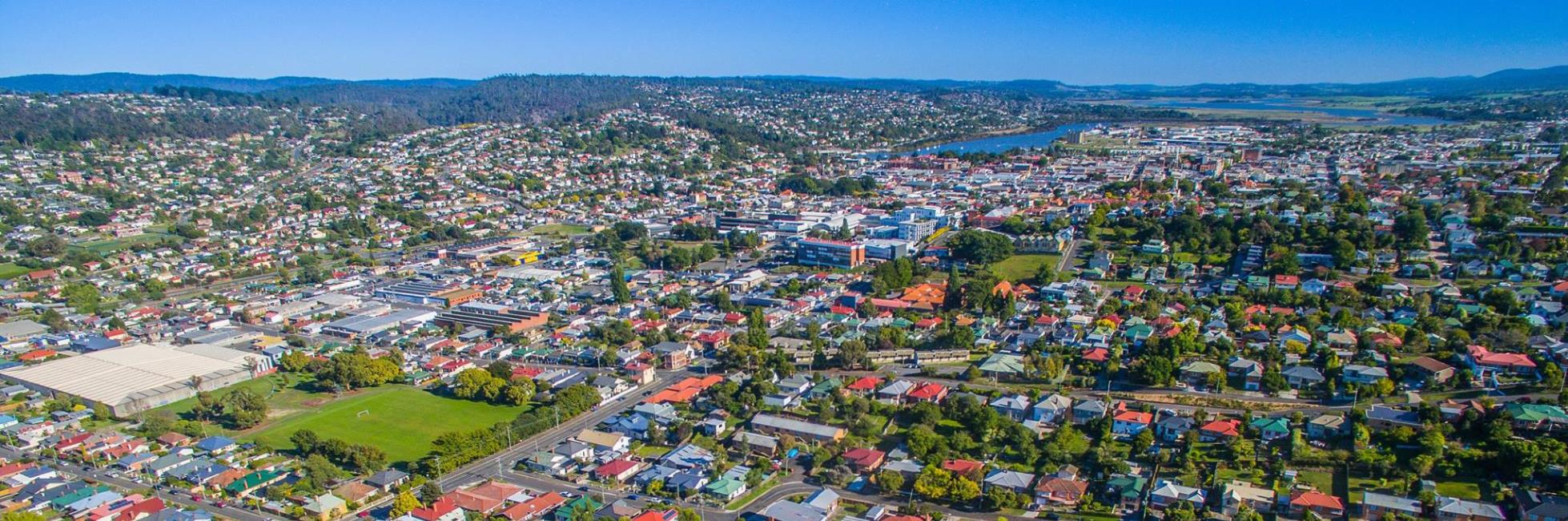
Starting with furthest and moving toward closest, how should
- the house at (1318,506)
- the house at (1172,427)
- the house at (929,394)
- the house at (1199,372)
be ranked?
the house at (1199,372) → the house at (929,394) → the house at (1172,427) → the house at (1318,506)

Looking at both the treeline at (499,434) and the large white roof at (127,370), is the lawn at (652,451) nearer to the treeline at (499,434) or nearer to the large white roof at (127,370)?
the treeline at (499,434)

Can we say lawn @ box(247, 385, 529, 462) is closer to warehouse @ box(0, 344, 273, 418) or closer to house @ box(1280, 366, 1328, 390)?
warehouse @ box(0, 344, 273, 418)

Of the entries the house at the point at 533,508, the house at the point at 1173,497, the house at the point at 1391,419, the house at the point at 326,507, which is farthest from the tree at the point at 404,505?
the house at the point at 1391,419

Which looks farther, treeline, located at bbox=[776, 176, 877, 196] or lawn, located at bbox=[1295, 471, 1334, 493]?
treeline, located at bbox=[776, 176, 877, 196]

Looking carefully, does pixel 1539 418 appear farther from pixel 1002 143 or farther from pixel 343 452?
pixel 1002 143

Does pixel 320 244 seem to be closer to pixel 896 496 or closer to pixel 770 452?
pixel 770 452

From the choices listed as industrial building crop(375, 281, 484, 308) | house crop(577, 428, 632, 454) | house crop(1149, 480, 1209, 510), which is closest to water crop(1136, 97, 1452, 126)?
industrial building crop(375, 281, 484, 308)

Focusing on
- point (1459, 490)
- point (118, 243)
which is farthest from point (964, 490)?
point (118, 243)
